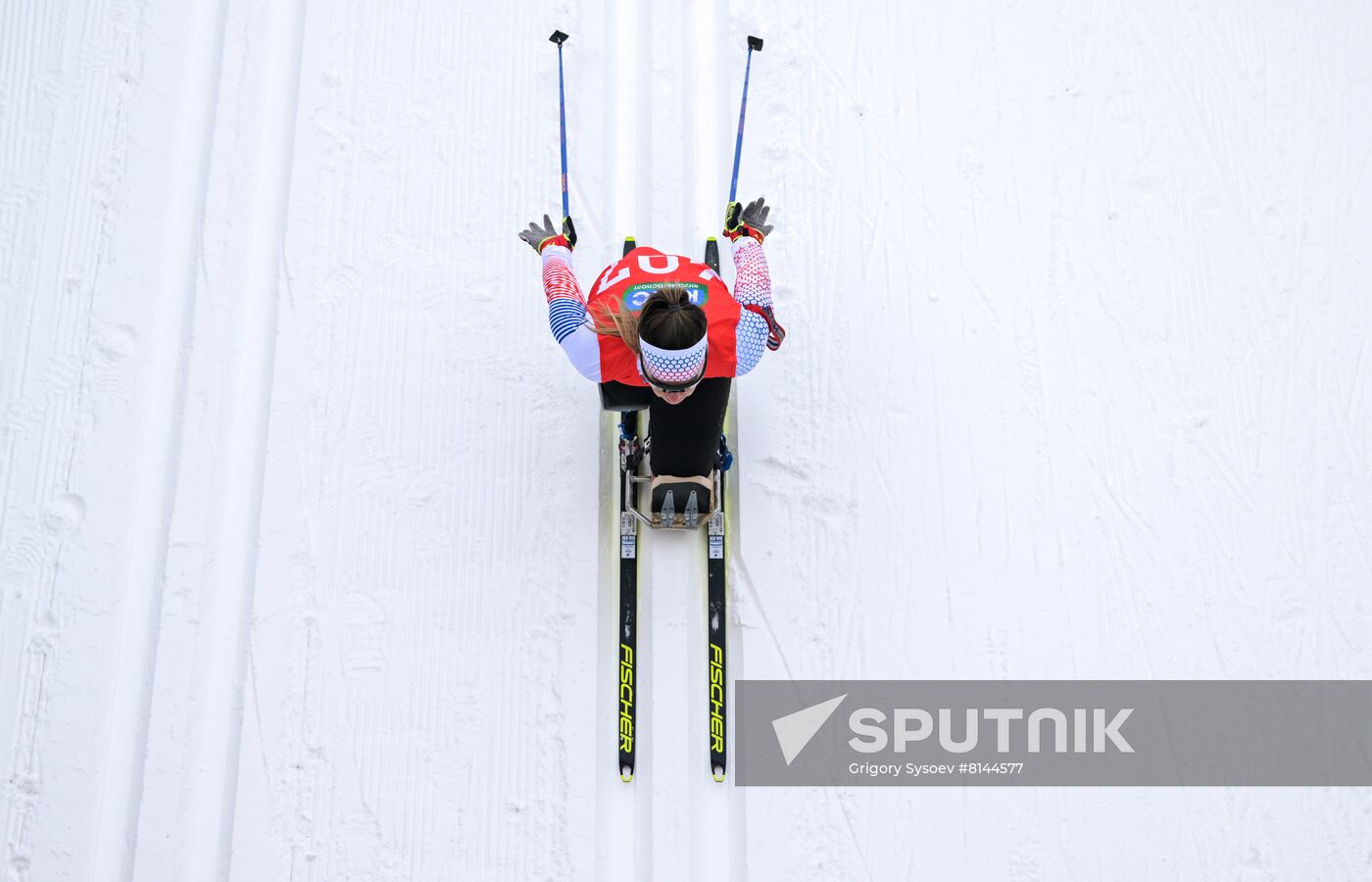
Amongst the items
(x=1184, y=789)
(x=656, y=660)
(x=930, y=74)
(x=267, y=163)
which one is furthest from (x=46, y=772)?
(x=930, y=74)

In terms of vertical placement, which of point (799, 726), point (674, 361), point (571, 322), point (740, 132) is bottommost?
point (799, 726)

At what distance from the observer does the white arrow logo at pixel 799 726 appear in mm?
3922

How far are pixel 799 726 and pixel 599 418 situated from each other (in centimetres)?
135

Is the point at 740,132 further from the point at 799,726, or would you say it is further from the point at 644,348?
the point at 799,726

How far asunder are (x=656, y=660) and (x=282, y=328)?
192 cm

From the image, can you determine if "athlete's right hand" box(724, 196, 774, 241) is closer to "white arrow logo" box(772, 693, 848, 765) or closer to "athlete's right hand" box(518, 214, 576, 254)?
"athlete's right hand" box(518, 214, 576, 254)

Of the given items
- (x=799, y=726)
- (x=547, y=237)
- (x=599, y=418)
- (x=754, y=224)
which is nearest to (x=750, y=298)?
(x=754, y=224)

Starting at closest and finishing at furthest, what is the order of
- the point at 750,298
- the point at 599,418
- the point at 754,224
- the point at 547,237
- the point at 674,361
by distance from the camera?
the point at 674,361
the point at 750,298
the point at 547,237
the point at 754,224
the point at 599,418

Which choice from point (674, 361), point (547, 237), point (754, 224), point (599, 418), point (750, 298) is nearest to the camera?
point (674, 361)

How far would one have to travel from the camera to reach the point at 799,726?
13.0 ft

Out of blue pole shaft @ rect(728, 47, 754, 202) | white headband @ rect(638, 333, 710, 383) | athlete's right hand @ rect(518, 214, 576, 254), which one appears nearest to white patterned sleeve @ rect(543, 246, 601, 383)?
athlete's right hand @ rect(518, 214, 576, 254)

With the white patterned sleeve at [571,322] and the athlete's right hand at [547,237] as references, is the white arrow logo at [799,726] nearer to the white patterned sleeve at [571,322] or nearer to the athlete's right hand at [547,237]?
the white patterned sleeve at [571,322]

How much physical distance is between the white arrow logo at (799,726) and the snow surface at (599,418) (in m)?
0.14

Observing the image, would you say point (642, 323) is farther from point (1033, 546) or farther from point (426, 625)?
point (1033, 546)
